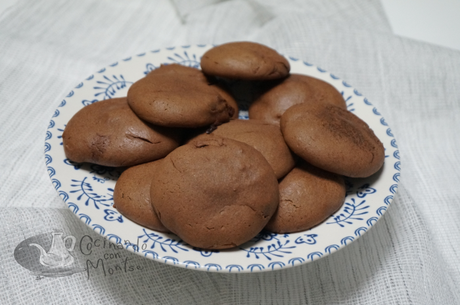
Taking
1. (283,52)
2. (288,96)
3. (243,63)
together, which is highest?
(243,63)

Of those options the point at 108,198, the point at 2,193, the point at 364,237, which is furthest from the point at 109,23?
the point at 364,237

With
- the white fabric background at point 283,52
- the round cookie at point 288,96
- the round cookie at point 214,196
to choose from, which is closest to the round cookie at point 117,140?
the round cookie at point 214,196

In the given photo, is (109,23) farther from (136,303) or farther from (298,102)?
(136,303)

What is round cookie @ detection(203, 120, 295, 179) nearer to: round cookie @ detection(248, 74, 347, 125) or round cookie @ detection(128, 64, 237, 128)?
round cookie @ detection(128, 64, 237, 128)

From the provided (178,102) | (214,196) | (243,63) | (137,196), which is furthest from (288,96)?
(137,196)

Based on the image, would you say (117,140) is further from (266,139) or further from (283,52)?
(283,52)

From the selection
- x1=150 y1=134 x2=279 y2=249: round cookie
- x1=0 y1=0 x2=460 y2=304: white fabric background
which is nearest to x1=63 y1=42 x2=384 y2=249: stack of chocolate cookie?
x1=150 y1=134 x2=279 y2=249: round cookie

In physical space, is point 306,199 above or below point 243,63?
below
